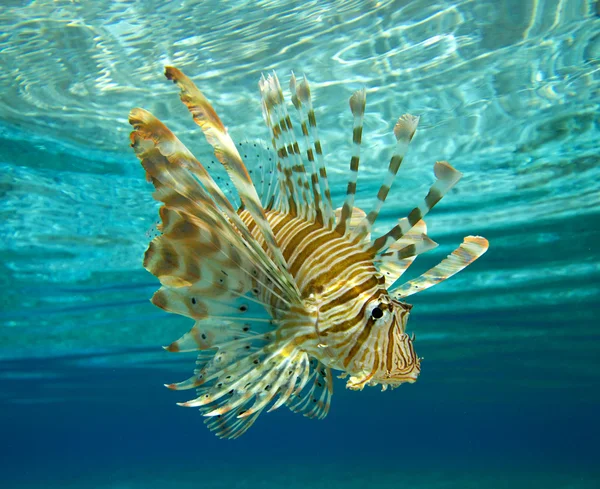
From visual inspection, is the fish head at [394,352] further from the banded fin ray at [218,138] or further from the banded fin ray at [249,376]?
the banded fin ray at [218,138]

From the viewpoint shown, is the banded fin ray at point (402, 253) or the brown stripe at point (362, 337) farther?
the banded fin ray at point (402, 253)

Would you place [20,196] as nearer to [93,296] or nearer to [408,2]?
[93,296]

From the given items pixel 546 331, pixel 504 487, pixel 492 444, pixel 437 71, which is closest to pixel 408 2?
pixel 437 71

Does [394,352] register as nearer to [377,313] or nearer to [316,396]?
[377,313]

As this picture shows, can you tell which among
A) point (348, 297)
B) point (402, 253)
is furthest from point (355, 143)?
point (348, 297)

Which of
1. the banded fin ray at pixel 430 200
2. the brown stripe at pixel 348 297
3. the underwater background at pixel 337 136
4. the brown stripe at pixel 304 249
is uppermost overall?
the banded fin ray at pixel 430 200

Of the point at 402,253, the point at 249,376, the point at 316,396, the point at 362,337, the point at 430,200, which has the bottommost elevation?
the point at 316,396

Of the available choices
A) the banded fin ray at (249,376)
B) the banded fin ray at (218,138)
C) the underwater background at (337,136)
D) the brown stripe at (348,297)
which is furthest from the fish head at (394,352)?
the underwater background at (337,136)
